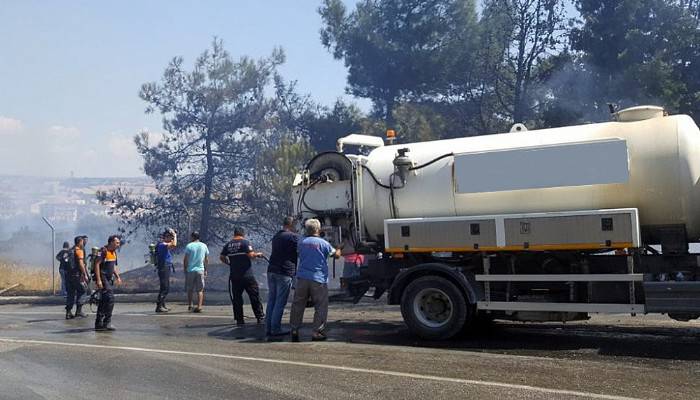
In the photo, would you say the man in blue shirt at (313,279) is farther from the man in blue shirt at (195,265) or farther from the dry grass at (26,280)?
the dry grass at (26,280)

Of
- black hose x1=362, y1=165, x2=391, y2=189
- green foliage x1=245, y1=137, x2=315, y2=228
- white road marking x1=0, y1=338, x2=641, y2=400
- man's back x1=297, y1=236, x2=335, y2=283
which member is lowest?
white road marking x1=0, y1=338, x2=641, y2=400

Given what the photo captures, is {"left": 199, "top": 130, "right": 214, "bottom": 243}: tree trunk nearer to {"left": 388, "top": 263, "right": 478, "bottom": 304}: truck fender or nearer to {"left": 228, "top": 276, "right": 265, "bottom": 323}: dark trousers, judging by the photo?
{"left": 228, "top": 276, "right": 265, "bottom": 323}: dark trousers

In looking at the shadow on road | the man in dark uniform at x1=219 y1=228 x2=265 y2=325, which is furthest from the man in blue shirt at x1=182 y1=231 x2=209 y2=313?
the shadow on road

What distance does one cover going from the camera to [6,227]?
77938 mm

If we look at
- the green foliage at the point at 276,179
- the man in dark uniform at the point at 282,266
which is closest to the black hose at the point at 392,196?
the man in dark uniform at the point at 282,266

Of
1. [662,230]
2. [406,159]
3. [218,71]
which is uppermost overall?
[218,71]

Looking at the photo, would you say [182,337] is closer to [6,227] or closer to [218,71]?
[218,71]

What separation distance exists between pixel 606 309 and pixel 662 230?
1140 millimetres

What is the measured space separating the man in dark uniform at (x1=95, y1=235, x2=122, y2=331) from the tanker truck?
12.6ft

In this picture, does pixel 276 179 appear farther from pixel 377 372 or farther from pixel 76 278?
pixel 377 372

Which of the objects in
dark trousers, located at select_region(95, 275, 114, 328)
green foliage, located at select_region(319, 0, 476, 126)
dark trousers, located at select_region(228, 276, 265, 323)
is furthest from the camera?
green foliage, located at select_region(319, 0, 476, 126)

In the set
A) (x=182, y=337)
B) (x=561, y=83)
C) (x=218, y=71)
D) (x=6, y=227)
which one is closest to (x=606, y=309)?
(x=182, y=337)

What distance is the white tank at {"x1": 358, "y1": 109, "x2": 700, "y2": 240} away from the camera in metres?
8.63

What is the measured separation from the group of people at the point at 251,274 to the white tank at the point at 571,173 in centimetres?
136
